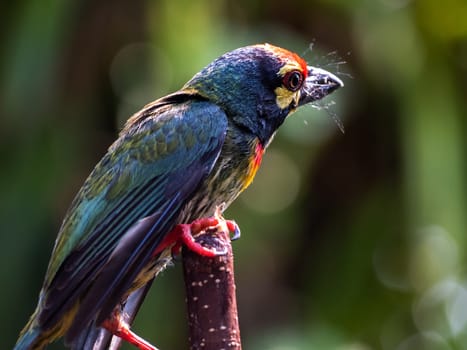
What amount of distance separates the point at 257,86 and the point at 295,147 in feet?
7.97

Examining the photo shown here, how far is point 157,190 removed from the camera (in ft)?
16.0

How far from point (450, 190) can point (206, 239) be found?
336 cm

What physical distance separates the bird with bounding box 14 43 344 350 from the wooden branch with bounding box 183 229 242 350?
87 millimetres

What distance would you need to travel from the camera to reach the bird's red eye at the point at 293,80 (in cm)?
539

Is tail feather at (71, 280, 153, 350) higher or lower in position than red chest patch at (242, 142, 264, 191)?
lower

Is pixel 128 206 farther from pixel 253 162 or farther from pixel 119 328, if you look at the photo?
pixel 253 162

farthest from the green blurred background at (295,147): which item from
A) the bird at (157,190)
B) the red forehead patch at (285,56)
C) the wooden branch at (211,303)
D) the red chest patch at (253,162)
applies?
the wooden branch at (211,303)

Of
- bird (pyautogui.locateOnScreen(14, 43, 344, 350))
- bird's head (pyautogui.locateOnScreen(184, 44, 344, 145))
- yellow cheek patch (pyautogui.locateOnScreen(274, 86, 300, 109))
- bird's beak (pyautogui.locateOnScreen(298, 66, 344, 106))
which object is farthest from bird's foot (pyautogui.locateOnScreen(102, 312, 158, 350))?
bird's beak (pyautogui.locateOnScreen(298, 66, 344, 106))

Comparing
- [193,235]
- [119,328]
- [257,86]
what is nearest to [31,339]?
[119,328]

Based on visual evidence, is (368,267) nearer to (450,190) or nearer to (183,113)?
(450,190)

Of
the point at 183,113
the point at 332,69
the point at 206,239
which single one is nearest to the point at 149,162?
the point at 183,113

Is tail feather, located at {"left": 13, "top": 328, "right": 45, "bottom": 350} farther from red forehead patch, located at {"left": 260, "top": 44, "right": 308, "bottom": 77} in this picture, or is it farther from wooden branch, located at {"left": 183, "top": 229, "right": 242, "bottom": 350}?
red forehead patch, located at {"left": 260, "top": 44, "right": 308, "bottom": 77}

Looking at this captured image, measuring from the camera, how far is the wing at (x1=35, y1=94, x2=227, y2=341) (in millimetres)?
4500

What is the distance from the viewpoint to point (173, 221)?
473cm
